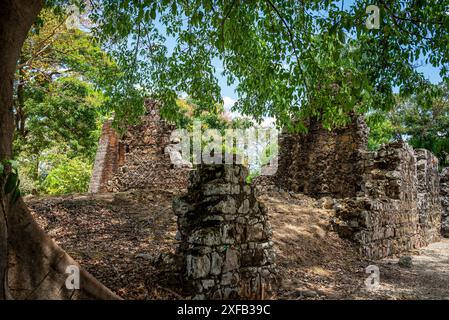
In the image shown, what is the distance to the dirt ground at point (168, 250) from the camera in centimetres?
534

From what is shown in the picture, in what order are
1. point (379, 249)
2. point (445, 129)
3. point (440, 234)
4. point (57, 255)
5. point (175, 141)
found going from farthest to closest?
1. point (445, 129)
2. point (440, 234)
3. point (175, 141)
4. point (379, 249)
5. point (57, 255)

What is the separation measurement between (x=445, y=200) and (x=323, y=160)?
10.0 meters

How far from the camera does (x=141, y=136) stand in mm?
13992

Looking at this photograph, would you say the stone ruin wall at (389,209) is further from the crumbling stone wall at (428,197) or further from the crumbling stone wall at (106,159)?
the crumbling stone wall at (106,159)

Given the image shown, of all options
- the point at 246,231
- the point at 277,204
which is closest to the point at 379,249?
the point at 277,204

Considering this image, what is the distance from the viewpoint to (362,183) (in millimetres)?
12094

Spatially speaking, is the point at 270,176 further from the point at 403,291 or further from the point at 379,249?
the point at 403,291

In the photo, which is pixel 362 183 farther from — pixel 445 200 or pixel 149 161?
pixel 445 200

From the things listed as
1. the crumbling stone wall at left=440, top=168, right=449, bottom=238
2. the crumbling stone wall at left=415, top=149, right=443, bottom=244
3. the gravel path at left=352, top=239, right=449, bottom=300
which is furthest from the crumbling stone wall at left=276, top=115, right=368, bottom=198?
the crumbling stone wall at left=440, top=168, right=449, bottom=238

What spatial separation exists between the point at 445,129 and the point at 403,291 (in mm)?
22899

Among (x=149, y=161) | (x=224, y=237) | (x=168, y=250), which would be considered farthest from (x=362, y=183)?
(x=224, y=237)

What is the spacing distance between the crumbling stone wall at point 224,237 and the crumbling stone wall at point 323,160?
25.4ft

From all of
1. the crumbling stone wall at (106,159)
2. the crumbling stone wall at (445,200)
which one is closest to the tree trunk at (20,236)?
the crumbling stone wall at (106,159)

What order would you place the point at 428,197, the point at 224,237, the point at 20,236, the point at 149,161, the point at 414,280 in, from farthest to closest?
the point at 428,197 → the point at 149,161 → the point at 414,280 → the point at 224,237 → the point at 20,236
